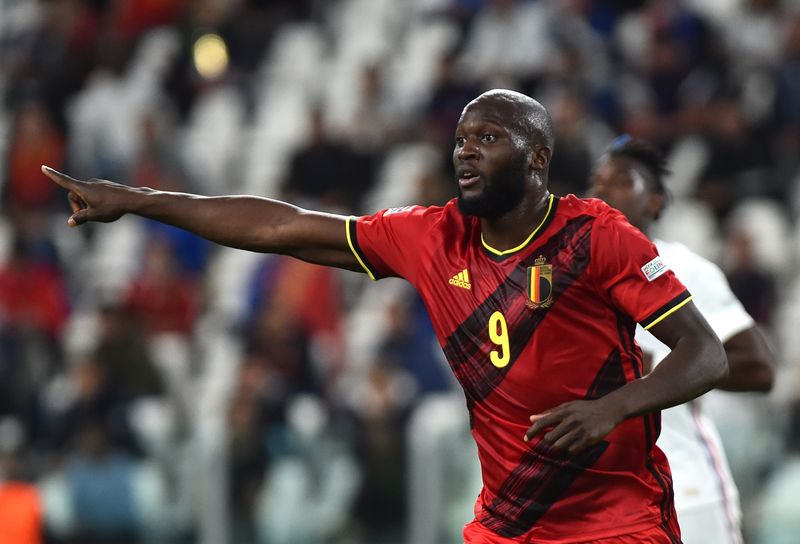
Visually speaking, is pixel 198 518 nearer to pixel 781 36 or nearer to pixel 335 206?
pixel 335 206

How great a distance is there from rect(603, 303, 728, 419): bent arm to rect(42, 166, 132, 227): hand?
1798 mm

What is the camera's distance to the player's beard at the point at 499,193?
15.3ft

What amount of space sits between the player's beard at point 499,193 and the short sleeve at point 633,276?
0.30m

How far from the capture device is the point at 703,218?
10.8m

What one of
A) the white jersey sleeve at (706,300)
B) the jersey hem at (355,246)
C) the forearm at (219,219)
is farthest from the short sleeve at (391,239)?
the white jersey sleeve at (706,300)

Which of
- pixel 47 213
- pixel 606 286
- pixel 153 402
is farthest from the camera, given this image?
pixel 47 213

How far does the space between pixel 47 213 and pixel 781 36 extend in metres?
6.49

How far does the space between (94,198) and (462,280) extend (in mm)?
1256

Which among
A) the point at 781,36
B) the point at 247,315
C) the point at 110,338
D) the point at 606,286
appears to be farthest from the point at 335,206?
the point at 606,286

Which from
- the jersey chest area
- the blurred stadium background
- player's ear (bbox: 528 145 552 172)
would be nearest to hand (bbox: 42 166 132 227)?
the jersey chest area

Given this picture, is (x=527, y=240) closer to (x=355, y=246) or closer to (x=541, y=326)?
(x=541, y=326)

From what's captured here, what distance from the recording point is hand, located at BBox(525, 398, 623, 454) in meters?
4.12

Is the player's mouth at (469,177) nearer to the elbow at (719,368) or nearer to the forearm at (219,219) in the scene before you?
the forearm at (219,219)

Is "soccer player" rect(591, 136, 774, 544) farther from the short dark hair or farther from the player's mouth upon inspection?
the player's mouth
